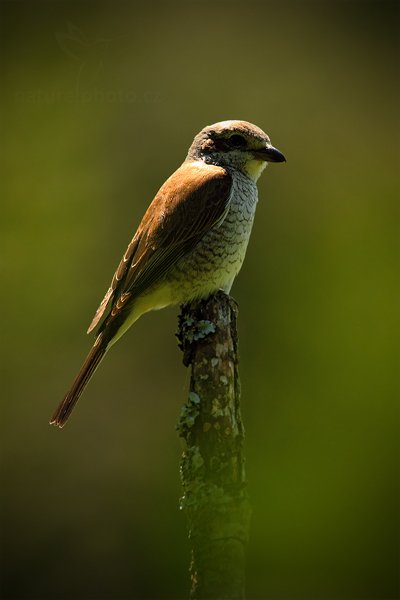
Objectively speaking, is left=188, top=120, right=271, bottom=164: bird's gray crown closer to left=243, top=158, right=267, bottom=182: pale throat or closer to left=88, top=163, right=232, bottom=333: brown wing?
left=243, top=158, right=267, bottom=182: pale throat

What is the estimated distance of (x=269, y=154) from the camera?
148 inches

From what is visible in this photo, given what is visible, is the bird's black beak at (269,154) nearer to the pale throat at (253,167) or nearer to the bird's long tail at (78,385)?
the pale throat at (253,167)

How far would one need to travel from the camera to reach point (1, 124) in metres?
7.24

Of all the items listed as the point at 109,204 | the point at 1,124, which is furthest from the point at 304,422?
the point at 1,124

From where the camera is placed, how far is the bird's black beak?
147 inches

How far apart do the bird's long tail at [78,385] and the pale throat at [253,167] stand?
1104 millimetres

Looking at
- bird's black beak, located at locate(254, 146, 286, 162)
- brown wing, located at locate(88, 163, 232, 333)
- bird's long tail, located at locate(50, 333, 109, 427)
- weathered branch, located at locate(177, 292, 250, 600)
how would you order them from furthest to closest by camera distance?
bird's black beak, located at locate(254, 146, 286, 162)
brown wing, located at locate(88, 163, 232, 333)
bird's long tail, located at locate(50, 333, 109, 427)
weathered branch, located at locate(177, 292, 250, 600)

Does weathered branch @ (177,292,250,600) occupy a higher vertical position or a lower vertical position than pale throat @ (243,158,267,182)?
lower

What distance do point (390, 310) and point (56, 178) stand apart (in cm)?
501

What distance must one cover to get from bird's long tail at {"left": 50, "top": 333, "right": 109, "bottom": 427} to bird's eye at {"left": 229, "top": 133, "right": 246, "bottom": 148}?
1.17 m

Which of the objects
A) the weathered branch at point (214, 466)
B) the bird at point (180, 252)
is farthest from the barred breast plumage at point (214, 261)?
the weathered branch at point (214, 466)

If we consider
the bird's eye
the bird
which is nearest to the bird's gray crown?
the bird's eye

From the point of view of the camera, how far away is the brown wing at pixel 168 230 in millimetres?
3463

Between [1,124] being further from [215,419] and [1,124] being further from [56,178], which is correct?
[215,419]
